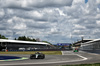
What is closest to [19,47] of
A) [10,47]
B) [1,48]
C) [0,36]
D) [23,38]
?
[10,47]

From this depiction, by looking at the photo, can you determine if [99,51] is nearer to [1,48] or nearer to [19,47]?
[1,48]

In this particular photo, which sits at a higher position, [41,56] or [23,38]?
[23,38]

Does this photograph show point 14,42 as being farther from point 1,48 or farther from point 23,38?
point 23,38

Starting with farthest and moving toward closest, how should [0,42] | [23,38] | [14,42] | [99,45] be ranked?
[23,38]
[14,42]
[0,42]
[99,45]

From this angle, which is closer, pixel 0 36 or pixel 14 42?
pixel 14 42

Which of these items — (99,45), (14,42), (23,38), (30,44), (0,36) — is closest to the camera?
(99,45)

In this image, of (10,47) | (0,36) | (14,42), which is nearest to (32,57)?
(10,47)

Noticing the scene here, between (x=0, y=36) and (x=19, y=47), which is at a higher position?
(x=0, y=36)

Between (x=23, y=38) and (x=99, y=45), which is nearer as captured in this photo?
(x=99, y=45)

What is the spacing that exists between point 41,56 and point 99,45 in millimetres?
17628

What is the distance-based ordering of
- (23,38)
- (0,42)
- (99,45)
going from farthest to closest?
(23,38) → (0,42) → (99,45)

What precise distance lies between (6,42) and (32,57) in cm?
9252

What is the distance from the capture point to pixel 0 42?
114875mm

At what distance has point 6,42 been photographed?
120438 mm
